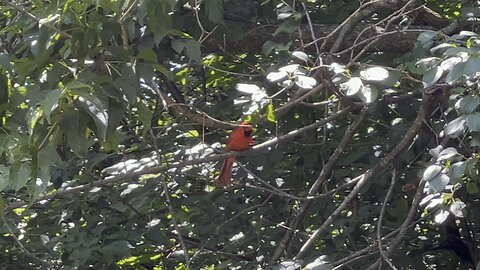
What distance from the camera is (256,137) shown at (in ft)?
13.7

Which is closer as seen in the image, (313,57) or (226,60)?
(313,57)

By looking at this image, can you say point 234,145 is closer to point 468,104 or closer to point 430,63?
point 430,63

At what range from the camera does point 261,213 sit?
3.99 metres

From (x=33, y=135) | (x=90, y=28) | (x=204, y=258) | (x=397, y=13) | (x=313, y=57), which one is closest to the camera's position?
(x=33, y=135)

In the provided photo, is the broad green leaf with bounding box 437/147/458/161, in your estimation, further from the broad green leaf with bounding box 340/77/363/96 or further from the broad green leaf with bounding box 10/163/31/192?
the broad green leaf with bounding box 10/163/31/192

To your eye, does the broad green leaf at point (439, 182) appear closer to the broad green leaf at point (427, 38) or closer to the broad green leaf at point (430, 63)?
the broad green leaf at point (430, 63)

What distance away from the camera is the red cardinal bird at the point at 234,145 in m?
3.59

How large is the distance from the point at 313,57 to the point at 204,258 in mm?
1021

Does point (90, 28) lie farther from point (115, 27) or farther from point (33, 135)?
point (33, 135)

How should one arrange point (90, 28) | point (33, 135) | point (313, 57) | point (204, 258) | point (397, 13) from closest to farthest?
point (33, 135) → point (90, 28) → point (397, 13) → point (313, 57) → point (204, 258)

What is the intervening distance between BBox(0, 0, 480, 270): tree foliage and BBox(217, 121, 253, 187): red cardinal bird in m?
0.05

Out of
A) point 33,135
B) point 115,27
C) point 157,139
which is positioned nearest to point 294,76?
point 115,27

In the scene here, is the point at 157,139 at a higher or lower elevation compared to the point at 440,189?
lower

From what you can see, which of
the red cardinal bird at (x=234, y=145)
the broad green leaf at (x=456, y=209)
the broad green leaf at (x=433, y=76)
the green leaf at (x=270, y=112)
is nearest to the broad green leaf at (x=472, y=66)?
the broad green leaf at (x=433, y=76)
